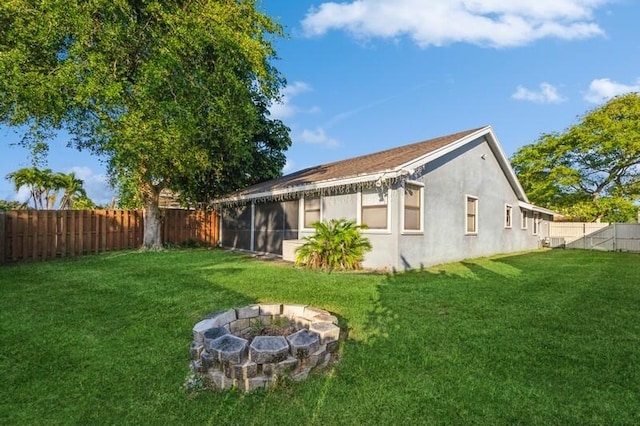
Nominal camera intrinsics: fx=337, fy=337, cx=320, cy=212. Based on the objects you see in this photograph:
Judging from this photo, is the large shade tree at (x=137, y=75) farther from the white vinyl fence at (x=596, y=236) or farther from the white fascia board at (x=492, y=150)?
the white vinyl fence at (x=596, y=236)

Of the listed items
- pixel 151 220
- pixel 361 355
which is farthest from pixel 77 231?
pixel 361 355

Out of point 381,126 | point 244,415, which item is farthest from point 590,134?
point 244,415

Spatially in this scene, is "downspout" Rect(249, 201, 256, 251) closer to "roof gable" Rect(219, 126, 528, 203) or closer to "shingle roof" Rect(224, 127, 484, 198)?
"roof gable" Rect(219, 126, 528, 203)

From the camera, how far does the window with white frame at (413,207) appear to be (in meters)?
8.95

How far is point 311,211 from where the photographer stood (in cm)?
1112

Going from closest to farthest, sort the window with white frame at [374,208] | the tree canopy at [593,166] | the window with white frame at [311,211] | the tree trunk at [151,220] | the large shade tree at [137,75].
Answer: the window with white frame at [374,208] → the large shade tree at [137,75] → the window with white frame at [311,211] → the tree trunk at [151,220] → the tree canopy at [593,166]

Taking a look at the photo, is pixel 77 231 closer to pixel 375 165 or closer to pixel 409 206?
pixel 375 165

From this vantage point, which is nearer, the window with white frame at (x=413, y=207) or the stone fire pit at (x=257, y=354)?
A: the stone fire pit at (x=257, y=354)

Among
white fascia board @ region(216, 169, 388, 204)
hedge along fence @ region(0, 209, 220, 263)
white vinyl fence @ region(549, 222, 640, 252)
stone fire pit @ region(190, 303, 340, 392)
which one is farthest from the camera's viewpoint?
white vinyl fence @ region(549, 222, 640, 252)

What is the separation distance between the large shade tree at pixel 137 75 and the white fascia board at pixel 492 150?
613cm

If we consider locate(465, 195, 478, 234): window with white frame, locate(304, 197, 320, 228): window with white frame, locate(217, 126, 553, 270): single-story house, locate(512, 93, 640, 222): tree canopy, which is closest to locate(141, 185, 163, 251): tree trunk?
locate(217, 126, 553, 270): single-story house

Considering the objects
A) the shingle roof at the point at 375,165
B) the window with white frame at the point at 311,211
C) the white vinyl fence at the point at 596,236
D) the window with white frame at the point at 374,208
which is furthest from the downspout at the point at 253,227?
the white vinyl fence at the point at 596,236

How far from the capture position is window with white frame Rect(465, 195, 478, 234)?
11.9 meters

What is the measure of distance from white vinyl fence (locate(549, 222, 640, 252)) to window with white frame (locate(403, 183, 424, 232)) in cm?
1532
